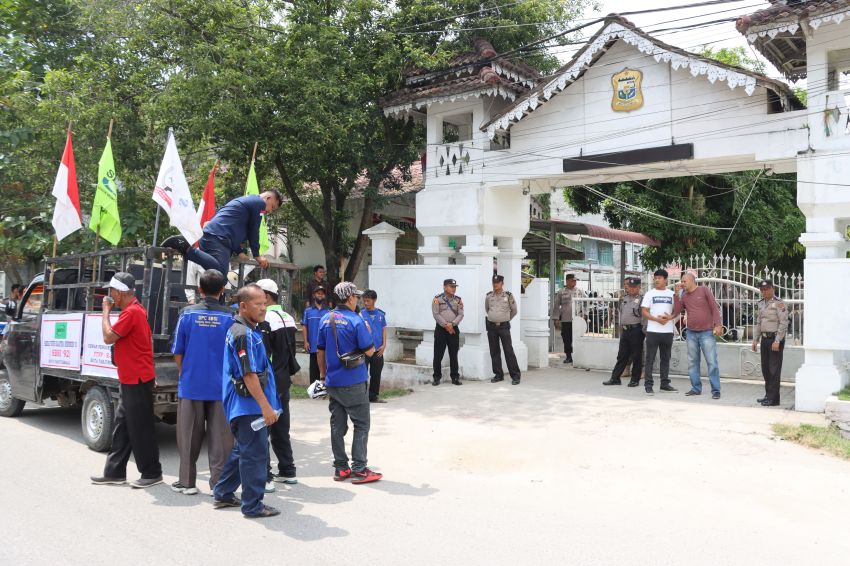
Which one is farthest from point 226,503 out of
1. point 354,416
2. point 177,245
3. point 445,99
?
point 445,99

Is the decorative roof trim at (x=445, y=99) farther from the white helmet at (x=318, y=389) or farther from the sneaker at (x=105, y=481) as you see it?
the sneaker at (x=105, y=481)

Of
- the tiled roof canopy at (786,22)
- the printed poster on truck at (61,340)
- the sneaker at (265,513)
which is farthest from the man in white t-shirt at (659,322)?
the printed poster on truck at (61,340)

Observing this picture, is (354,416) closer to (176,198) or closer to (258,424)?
(258,424)

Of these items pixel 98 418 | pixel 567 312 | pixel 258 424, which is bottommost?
pixel 98 418

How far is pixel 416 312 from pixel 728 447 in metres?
6.39

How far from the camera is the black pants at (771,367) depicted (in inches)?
358

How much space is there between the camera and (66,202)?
8305 mm

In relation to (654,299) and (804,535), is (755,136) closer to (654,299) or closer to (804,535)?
(654,299)

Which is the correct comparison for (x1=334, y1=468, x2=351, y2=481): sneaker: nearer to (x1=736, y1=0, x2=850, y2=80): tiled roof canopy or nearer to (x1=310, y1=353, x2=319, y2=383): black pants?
(x1=310, y1=353, x2=319, y2=383): black pants

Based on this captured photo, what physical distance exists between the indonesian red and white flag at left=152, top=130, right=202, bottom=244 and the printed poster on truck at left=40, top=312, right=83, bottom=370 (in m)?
1.46

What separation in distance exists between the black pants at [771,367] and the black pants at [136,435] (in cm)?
765

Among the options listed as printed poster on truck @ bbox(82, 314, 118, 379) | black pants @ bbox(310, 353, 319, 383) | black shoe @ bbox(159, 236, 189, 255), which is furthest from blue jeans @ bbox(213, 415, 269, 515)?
black pants @ bbox(310, 353, 319, 383)

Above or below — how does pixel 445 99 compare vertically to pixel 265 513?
above

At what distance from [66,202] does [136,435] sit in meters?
3.79
